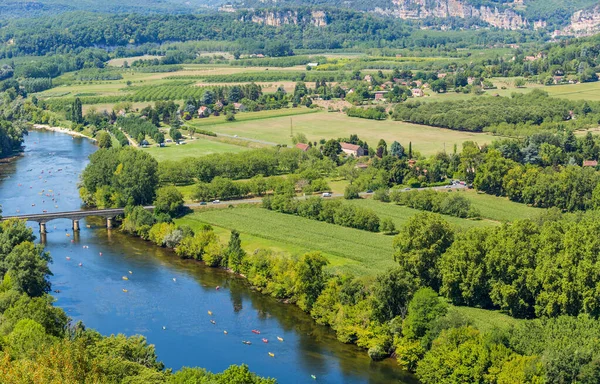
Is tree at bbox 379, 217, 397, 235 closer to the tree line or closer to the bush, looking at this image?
the bush

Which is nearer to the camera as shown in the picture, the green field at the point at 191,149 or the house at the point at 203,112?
the green field at the point at 191,149

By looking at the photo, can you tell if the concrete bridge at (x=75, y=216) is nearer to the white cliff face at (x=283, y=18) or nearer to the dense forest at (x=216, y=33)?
the dense forest at (x=216, y=33)

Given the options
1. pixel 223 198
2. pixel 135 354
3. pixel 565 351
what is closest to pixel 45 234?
pixel 223 198

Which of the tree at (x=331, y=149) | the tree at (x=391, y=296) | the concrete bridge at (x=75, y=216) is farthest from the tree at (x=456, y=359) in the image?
the tree at (x=331, y=149)

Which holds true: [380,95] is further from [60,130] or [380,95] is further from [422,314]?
[422,314]

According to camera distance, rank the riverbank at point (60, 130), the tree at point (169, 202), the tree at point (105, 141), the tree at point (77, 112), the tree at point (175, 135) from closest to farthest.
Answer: the tree at point (169, 202) → the tree at point (105, 141) → the tree at point (175, 135) → the riverbank at point (60, 130) → the tree at point (77, 112)

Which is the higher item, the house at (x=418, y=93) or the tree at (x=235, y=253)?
the house at (x=418, y=93)

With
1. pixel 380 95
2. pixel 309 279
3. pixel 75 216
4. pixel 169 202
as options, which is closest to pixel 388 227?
pixel 309 279

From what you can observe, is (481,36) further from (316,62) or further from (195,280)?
(195,280)
